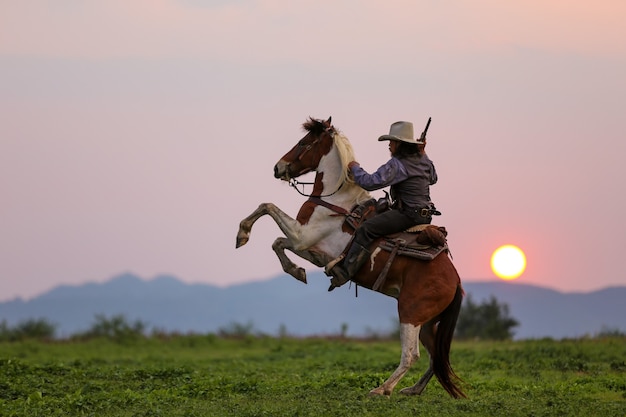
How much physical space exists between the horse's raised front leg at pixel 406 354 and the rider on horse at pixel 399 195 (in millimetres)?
1030

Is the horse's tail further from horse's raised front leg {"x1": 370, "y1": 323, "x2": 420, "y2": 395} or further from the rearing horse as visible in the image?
horse's raised front leg {"x1": 370, "y1": 323, "x2": 420, "y2": 395}

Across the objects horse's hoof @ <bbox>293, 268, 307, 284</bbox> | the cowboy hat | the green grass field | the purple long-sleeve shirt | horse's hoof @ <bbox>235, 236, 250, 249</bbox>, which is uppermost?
the cowboy hat

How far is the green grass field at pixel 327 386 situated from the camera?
41.2ft

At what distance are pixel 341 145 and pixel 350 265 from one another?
67.9 inches

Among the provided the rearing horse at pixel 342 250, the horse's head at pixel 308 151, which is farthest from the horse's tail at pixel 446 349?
the horse's head at pixel 308 151

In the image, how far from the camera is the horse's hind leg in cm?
1383

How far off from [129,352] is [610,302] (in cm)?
14453

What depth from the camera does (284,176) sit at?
1502 centimetres

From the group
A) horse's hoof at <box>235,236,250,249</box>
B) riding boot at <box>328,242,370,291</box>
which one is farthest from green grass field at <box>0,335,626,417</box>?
horse's hoof at <box>235,236,250,249</box>

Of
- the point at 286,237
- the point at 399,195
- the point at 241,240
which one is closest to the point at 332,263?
the point at 286,237

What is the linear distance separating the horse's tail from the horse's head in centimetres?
260

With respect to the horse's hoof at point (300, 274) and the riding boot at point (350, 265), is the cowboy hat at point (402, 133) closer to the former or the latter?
the riding boot at point (350, 265)

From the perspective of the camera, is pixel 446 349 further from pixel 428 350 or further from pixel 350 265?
pixel 350 265

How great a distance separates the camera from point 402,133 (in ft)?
44.7
